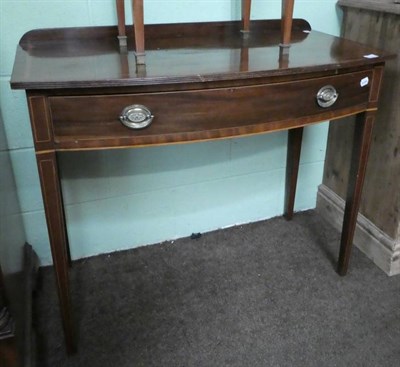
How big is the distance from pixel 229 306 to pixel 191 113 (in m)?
0.68

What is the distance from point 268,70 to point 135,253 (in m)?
0.91

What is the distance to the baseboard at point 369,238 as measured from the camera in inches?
59.4

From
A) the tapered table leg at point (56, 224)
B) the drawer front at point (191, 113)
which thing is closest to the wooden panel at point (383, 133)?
the drawer front at point (191, 113)

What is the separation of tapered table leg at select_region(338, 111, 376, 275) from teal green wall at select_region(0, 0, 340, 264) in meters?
0.42

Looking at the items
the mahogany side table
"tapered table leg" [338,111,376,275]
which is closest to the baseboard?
"tapered table leg" [338,111,376,275]

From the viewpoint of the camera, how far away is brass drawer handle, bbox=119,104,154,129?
3.11ft

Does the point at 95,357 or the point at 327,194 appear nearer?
the point at 95,357

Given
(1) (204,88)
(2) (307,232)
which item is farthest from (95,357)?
(2) (307,232)

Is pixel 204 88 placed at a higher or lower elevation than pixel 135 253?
higher

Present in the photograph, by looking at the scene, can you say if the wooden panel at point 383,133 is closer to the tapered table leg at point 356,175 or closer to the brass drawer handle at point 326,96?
the tapered table leg at point 356,175

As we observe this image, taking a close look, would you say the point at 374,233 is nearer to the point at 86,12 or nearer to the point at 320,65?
the point at 320,65

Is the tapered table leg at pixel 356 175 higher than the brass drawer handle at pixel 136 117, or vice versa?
the brass drawer handle at pixel 136 117

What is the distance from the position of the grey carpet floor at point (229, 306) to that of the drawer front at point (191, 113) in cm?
60

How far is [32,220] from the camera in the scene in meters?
1.48
